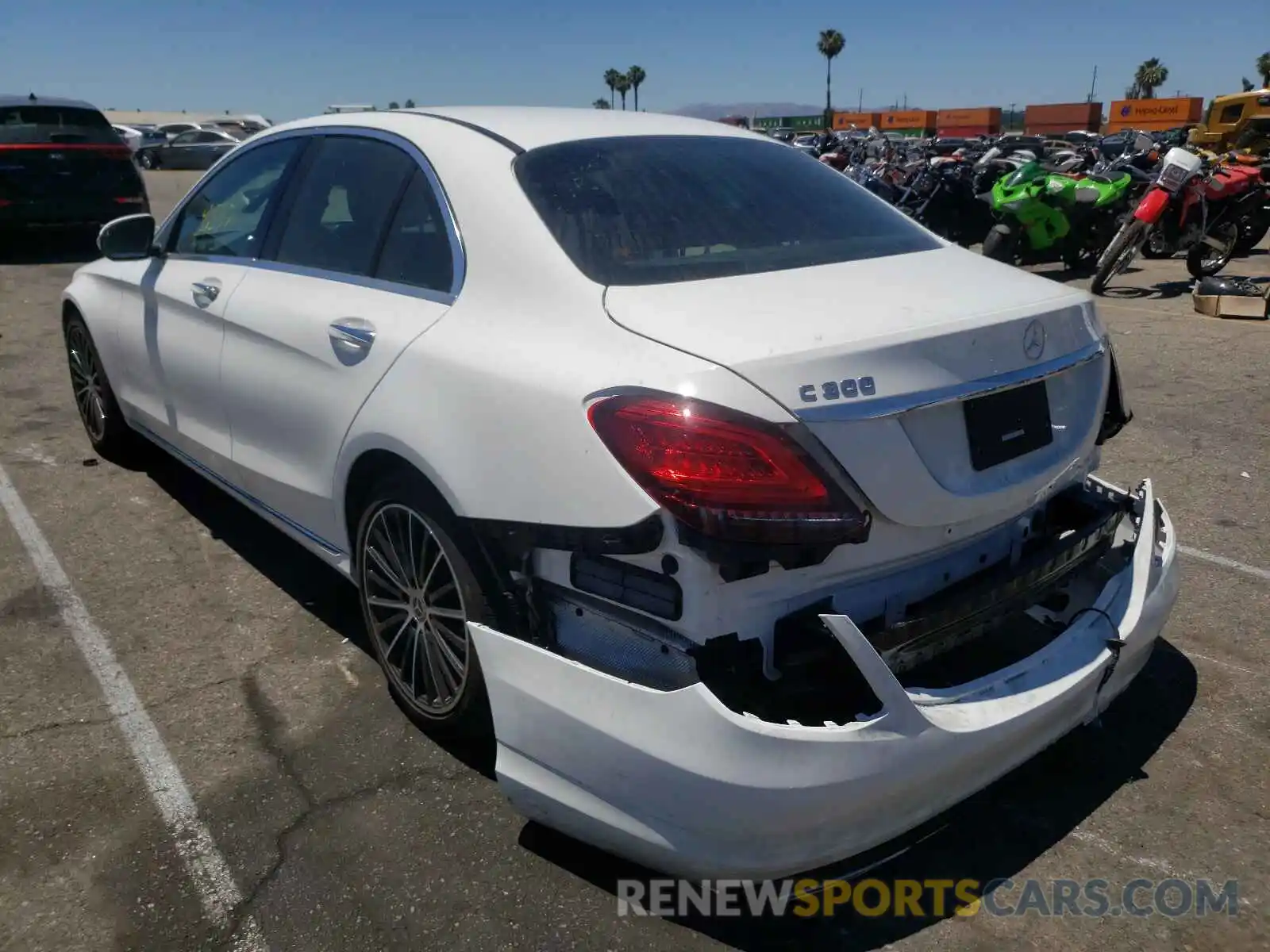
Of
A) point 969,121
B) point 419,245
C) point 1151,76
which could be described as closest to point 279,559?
point 419,245

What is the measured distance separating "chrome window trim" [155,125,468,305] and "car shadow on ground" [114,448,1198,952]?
1.28 m

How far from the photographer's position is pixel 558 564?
2.31 m

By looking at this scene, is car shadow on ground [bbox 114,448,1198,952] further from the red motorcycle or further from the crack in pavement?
the red motorcycle

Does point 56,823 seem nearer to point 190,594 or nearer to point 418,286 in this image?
point 190,594

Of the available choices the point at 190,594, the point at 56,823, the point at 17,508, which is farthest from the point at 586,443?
the point at 17,508

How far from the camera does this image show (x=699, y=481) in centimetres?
204

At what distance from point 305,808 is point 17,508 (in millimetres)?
3104

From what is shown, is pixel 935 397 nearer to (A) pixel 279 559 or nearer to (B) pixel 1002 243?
(A) pixel 279 559

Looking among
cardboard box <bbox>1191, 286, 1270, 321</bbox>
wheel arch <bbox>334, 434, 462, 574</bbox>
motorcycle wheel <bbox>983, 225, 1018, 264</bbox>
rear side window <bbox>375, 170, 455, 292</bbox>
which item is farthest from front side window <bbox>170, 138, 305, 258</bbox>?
motorcycle wheel <bbox>983, 225, 1018, 264</bbox>

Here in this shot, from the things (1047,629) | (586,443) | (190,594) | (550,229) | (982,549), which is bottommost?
(190,594)

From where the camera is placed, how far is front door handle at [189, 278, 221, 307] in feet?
12.5

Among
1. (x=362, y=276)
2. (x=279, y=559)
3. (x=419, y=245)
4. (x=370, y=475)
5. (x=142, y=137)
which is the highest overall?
(x=419, y=245)

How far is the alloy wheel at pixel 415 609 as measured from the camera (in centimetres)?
273

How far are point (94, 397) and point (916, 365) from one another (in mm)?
4565
